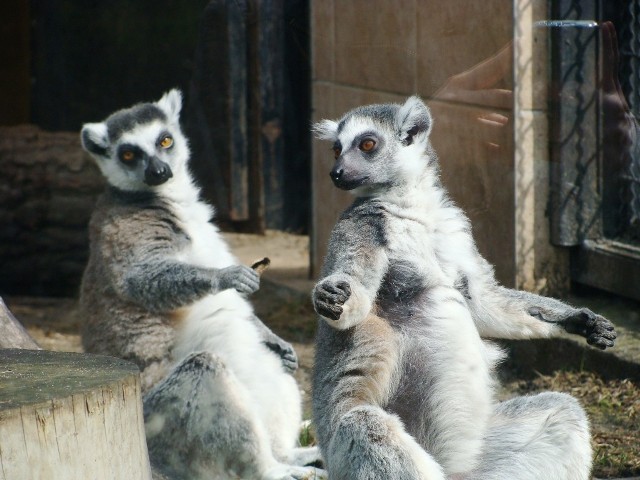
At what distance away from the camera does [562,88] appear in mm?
5793

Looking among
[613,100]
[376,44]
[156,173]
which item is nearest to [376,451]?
[156,173]

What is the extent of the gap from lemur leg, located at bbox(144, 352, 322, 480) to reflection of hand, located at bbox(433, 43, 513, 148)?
7.07 feet

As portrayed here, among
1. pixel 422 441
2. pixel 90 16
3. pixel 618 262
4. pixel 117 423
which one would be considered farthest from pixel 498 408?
pixel 90 16

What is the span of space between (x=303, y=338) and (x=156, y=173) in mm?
2437

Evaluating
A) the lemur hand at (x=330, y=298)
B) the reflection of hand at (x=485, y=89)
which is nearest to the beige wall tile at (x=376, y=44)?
the reflection of hand at (x=485, y=89)

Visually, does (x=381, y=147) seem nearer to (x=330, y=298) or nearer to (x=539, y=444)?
(x=330, y=298)

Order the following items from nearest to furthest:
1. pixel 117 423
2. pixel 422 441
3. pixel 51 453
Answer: pixel 51 453, pixel 117 423, pixel 422 441

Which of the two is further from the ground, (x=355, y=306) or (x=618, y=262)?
(x=355, y=306)

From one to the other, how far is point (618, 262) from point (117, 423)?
3524mm

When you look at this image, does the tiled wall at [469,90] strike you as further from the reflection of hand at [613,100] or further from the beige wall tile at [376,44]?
the reflection of hand at [613,100]

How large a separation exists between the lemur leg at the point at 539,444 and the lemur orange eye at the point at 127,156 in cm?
271

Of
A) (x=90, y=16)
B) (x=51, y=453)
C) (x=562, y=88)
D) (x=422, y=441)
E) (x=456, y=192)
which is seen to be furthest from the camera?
(x=90, y=16)

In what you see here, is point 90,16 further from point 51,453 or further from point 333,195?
point 51,453

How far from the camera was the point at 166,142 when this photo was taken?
19.0ft
